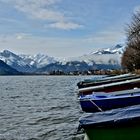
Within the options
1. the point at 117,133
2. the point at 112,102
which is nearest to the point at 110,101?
the point at 112,102

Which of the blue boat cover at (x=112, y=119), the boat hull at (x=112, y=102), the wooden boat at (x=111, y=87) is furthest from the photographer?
the wooden boat at (x=111, y=87)

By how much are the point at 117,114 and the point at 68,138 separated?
644 centimetres

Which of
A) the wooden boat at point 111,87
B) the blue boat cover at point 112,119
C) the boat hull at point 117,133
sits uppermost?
the wooden boat at point 111,87

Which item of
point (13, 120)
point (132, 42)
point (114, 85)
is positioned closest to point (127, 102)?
point (13, 120)

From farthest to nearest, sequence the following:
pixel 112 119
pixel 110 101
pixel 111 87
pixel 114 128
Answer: pixel 111 87 → pixel 110 101 → pixel 112 119 → pixel 114 128

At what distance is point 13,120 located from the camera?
29.8 m

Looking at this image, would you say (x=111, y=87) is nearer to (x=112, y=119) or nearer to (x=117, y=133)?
(x=112, y=119)

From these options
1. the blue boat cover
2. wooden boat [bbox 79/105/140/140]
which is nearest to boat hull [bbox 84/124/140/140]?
wooden boat [bbox 79/105/140/140]

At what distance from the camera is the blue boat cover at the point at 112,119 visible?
14.3 metres

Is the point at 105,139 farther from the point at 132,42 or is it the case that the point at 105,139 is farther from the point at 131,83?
the point at 132,42

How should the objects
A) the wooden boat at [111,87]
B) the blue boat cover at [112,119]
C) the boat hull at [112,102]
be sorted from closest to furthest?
the blue boat cover at [112,119] → the boat hull at [112,102] → the wooden boat at [111,87]

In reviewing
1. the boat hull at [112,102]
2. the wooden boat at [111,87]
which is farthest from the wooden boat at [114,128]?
the wooden boat at [111,87]

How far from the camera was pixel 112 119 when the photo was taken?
14469 millimetres

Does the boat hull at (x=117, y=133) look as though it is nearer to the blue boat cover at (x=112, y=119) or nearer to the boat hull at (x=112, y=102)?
the blue boat cover at (x=112, y=119)
